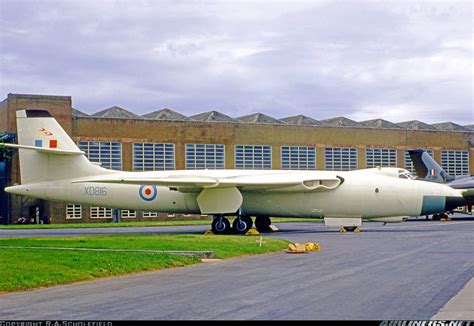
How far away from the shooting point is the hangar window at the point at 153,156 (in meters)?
65.6

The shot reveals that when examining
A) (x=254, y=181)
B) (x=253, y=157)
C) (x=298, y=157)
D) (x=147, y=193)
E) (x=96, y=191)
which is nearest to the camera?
(x=254, y=181)

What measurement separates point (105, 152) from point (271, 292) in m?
52.6

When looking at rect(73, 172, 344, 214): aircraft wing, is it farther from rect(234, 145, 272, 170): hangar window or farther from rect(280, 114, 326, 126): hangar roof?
rect(280, 114, 326, 126): hangar roof

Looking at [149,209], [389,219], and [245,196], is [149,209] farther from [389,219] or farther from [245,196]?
[389,219]

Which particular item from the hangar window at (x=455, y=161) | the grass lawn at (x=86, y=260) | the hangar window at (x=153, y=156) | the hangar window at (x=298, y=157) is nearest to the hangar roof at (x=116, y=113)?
the hangar window at (x=153, y=156)

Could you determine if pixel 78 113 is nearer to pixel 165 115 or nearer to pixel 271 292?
pixel 165 115

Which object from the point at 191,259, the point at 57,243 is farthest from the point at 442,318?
the point at 57,243

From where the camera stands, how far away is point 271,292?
13047mm

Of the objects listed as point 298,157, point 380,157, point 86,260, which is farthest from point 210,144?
point 86,260

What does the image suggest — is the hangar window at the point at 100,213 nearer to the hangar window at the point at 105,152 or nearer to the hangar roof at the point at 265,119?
the hangar window at the point at 105,152

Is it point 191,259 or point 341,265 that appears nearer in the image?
point 341,265

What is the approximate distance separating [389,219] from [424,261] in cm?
1783

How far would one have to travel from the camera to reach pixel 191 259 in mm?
19734

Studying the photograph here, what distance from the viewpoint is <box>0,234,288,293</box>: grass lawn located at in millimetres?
15477
